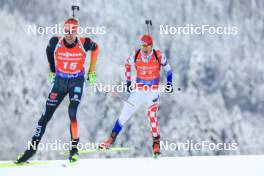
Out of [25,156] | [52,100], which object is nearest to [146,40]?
[52,100]

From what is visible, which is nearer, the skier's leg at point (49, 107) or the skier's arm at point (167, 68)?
the skier's leg at point (49, 107)

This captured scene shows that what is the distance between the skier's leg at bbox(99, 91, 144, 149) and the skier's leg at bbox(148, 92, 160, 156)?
121 mm
